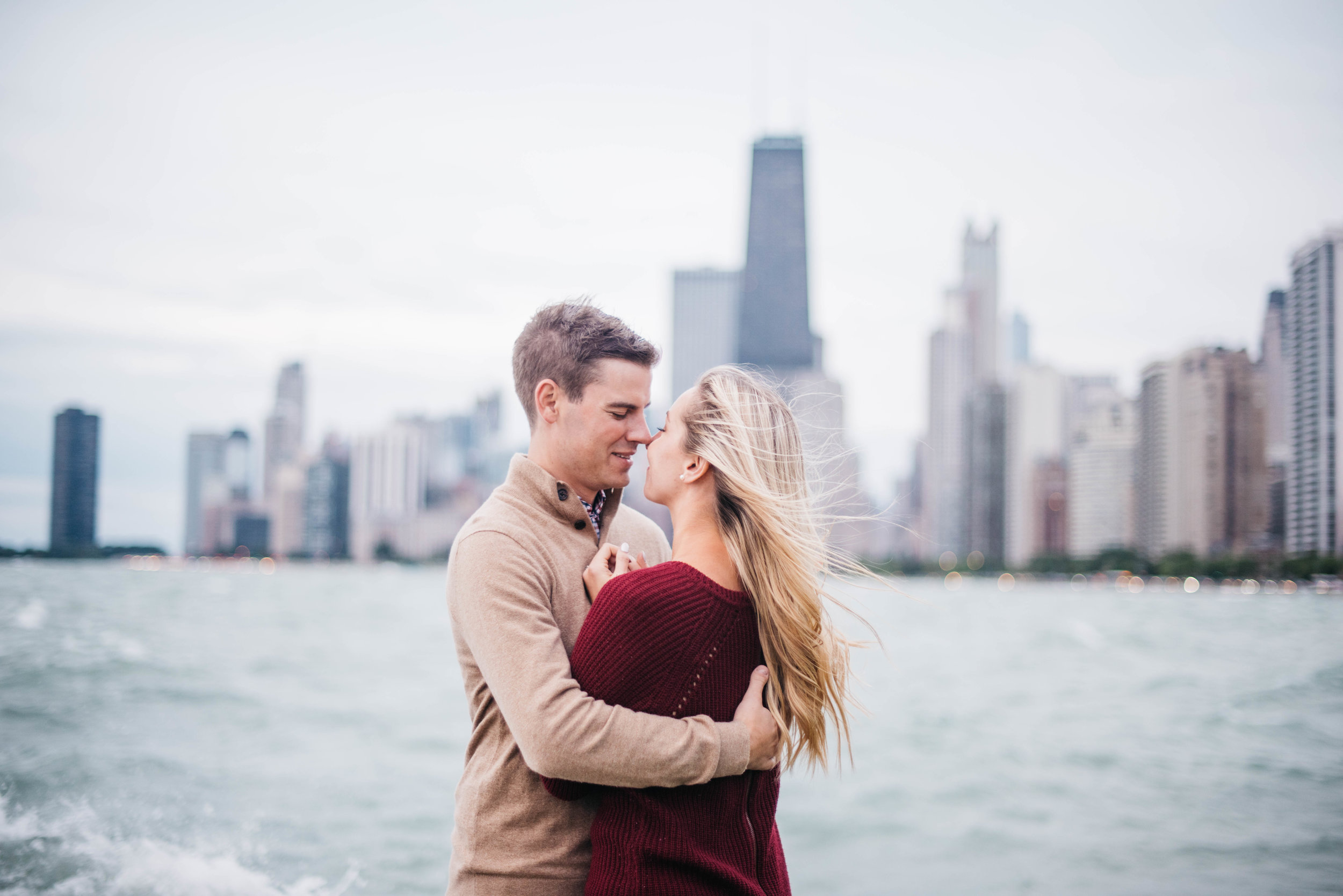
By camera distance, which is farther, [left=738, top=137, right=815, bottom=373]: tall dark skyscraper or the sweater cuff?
[left=738, top=137, right=815, bottom=373]: tall dark skyscraper

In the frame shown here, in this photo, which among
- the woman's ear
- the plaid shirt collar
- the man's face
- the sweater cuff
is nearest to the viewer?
the sweater cuff

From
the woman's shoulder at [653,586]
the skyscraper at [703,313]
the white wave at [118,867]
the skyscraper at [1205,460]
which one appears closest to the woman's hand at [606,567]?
the woman's shoulder at [653,586]

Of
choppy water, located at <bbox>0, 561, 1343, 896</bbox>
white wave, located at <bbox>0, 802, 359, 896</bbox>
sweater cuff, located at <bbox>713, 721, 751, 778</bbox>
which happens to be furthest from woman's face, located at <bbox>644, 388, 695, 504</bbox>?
choppy water, located at <bbox>0, 561, 1343, 896</bbox>

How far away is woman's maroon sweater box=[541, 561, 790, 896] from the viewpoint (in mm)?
2221

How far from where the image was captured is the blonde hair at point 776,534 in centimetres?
239

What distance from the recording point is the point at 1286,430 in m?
80.5

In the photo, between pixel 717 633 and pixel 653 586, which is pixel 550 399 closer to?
pixel 653 586

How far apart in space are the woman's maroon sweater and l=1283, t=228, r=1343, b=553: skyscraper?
3313 inches

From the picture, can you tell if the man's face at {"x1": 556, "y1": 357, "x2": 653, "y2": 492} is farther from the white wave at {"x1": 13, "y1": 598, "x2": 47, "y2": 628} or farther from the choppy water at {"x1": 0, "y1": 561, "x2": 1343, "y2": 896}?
the white wave at {"x1": 13, "y1": 598, "x2": 47, "y2": 628}

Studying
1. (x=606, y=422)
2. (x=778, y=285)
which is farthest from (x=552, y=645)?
(x=778, y=285)

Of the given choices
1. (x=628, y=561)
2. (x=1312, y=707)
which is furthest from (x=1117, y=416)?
(x=628, y=561)

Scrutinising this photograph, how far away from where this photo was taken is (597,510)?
2.87 metres

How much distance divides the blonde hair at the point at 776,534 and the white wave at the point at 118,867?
7.89 meters

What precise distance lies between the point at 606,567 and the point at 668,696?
47 cm
